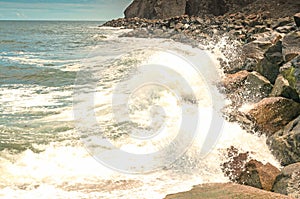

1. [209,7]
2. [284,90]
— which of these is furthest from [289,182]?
[209,7]

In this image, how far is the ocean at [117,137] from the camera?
16.2ft

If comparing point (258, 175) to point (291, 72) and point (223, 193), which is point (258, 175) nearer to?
point (223, 193)

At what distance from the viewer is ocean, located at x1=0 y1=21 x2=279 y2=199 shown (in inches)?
194

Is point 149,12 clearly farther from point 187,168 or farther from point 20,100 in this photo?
point 187,168

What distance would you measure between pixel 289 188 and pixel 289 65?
11.8 ft

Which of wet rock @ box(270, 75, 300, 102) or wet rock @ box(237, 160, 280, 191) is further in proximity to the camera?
wet rock @ box(270, 75, 300, 102)

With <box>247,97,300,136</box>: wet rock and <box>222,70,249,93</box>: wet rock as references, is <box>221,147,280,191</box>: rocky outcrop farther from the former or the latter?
<box>222,70,249,93</box>: wet rock

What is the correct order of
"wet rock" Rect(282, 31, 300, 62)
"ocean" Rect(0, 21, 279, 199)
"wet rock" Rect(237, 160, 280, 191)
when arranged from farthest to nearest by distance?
"wet rock" Rect(282, 31, 300, 62), "ocean" Rect(0, 21, 279, 199), "wet rock" Rect(237, 160, 280, 191)

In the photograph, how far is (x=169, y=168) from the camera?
218 inches

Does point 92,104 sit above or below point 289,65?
below

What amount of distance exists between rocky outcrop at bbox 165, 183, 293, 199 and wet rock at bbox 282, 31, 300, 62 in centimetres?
403

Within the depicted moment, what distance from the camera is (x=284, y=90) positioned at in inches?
278

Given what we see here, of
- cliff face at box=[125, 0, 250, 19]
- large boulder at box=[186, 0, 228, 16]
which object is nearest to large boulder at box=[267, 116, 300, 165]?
cliff face at box=[125, 0, 250, 19]

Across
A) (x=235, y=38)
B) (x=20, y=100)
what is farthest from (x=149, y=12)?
(x=20, y=100)
